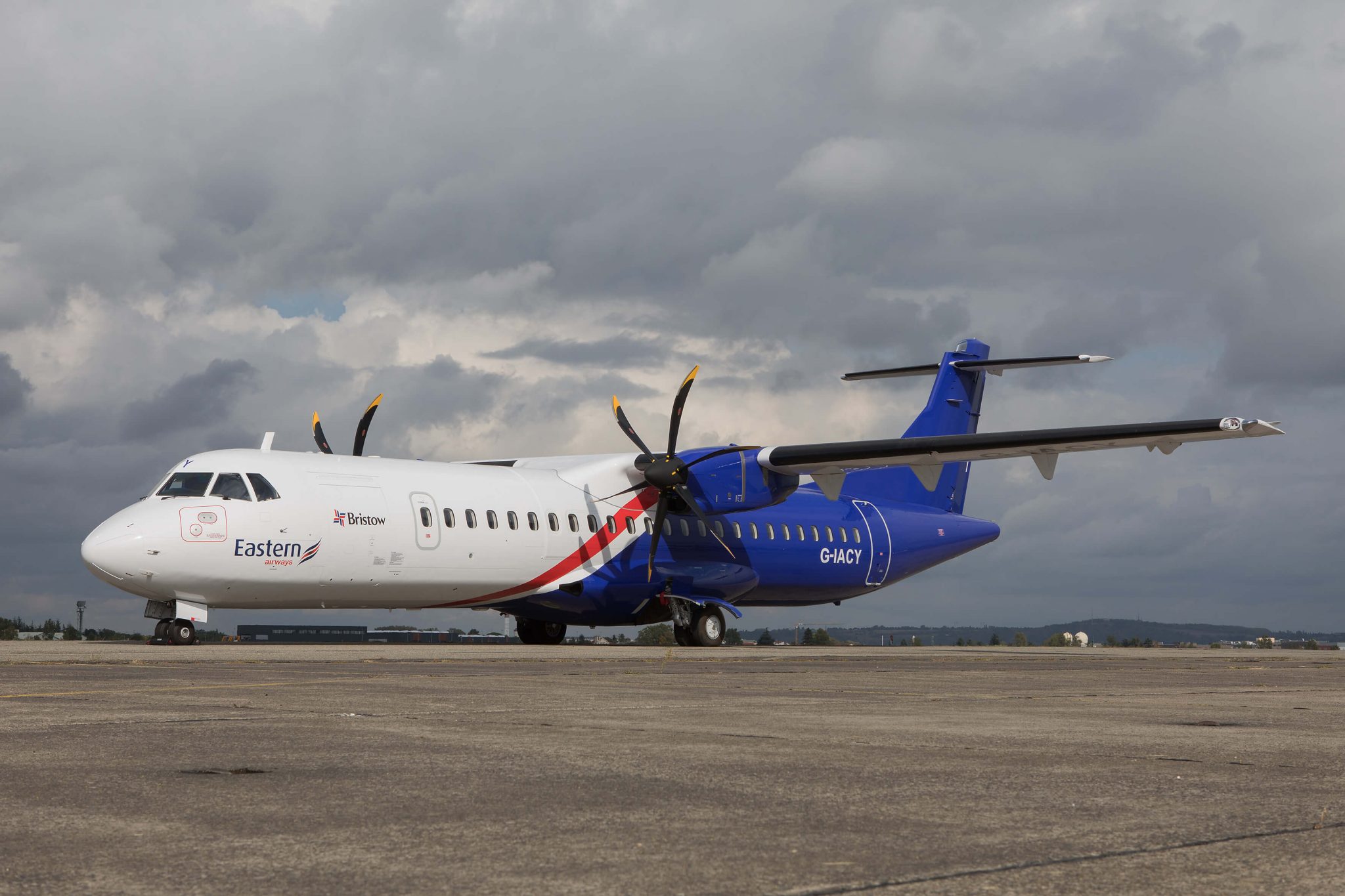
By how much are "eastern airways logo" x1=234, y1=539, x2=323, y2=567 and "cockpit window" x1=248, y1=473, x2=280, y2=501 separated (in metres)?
0.76

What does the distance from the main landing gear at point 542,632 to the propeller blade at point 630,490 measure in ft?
10.8

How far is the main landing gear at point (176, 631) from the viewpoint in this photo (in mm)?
21719

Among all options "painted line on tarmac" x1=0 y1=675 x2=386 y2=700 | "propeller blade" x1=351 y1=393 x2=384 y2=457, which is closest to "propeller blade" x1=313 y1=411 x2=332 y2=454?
"propeller blade" x1=351 y1=393 x2=384 y2=457

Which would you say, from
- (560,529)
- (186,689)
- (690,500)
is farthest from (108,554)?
(690,500)

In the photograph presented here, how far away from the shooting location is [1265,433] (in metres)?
22.6

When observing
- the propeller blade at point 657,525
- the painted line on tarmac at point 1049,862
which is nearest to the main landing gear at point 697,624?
the propeller blade at point 657,525

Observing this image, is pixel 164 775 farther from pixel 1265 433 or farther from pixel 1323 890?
pixel 1265 433

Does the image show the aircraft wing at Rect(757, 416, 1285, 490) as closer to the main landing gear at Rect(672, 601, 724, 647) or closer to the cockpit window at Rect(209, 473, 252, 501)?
the main landing gear at Rect(672, 601, 724, 647)

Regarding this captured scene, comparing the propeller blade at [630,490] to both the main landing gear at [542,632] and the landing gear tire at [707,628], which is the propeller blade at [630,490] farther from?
the main landing gear at [542,632]

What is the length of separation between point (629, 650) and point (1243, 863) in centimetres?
2096

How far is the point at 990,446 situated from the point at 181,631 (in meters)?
15.0

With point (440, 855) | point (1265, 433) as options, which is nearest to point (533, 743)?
point (440, 855)

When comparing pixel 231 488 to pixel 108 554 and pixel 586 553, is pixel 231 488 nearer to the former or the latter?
pixel 108 554

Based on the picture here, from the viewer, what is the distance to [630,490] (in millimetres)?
28062
